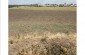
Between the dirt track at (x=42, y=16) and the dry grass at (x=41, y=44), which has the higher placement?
the dirt track at (x=42, y=16)

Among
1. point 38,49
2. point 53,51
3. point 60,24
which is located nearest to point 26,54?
point 38,49

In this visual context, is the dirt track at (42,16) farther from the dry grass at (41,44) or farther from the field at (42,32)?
the dry grass at (41,44)

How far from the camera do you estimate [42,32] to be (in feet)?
5.53

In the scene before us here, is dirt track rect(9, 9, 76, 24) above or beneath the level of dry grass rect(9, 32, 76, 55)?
above

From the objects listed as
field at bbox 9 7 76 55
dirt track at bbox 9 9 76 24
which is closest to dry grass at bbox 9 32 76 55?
field at bbox 9 7 76 55

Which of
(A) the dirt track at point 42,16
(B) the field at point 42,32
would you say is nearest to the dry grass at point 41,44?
(B) the field at point 42,32

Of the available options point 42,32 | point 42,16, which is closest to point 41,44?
point 42,32

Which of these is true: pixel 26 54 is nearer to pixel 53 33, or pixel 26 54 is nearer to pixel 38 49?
pixel 38 49

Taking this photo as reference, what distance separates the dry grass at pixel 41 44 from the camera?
5.51ft

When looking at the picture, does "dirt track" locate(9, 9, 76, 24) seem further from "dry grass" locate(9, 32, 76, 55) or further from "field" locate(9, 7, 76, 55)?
"dry grass" locate(9, 32, 76, 55)

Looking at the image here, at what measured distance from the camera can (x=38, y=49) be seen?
5.54 ft

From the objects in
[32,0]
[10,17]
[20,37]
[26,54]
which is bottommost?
[26,54]

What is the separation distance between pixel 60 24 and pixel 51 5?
16 cm

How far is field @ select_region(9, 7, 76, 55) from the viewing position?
66.1 inches
